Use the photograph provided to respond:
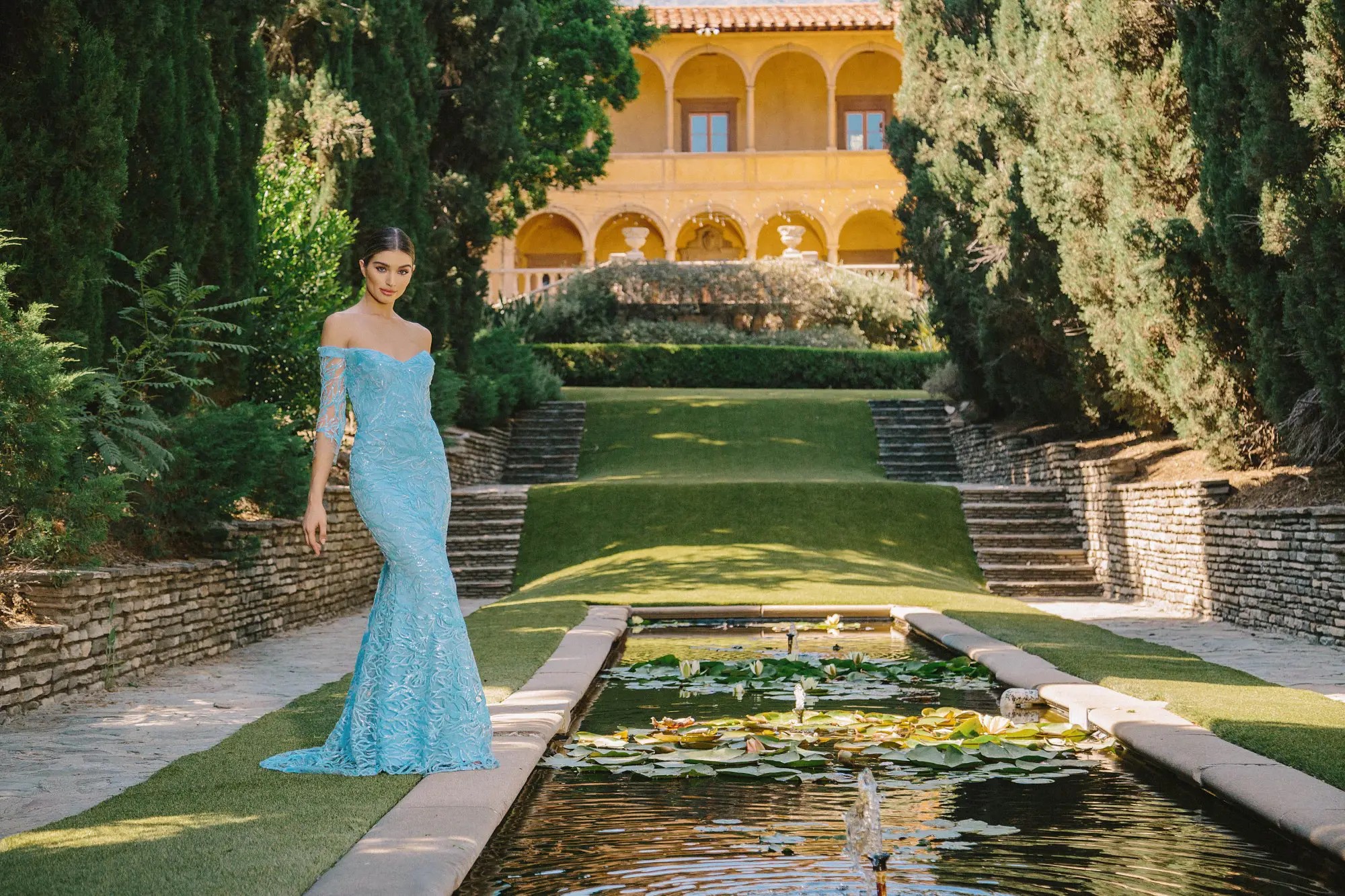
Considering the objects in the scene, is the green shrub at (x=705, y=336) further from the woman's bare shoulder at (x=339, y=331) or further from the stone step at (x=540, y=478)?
the woman's bare shoulder at (x=339, y=331)

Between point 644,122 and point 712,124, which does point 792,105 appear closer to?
point 712,124

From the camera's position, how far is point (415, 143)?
693 inches

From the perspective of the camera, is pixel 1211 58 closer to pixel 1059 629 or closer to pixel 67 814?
pixel 1059 629

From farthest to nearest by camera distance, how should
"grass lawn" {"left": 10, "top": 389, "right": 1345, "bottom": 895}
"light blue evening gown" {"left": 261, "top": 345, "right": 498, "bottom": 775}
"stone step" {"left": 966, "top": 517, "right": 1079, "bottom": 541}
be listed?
"stone step" {"left": 966, "top": 517, "right": 1079, "bottom": 541}
"light blue evening gown" {"left": 261, "top": 345, "right": 498, "bottom": 775}
"grass lawn" {"left": 10, "top": 389, "right": 1345, "bottom": 895}

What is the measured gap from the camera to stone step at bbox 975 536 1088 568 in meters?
15.6

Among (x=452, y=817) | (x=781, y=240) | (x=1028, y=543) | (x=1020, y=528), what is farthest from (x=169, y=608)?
(x=781, y=240)

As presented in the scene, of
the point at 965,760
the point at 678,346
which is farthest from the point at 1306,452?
the point at 678,346

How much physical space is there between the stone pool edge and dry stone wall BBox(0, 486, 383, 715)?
2455 mm

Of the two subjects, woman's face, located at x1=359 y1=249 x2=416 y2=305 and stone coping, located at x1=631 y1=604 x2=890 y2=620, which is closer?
woman's face, located at x1=359 y1=249 x2=416 y2=305

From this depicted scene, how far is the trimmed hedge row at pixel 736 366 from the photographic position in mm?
27484

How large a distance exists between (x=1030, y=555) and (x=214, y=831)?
1241 cm

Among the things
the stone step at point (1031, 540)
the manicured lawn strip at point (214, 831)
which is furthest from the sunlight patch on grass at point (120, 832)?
the stone step at point (1031, 540)

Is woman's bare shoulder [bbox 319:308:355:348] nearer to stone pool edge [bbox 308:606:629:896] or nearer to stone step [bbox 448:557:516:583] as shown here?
stone pool edge [bbox 308:606:629:896]

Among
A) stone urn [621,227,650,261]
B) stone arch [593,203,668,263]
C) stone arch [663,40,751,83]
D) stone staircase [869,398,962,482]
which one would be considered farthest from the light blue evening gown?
stone arch [663,40,751,83]
